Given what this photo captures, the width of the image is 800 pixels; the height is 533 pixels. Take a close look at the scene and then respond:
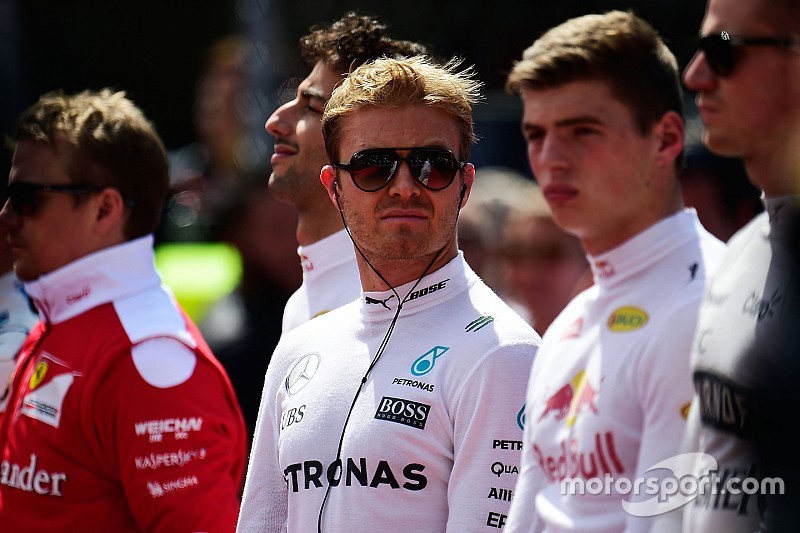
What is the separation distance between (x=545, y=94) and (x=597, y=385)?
653mm

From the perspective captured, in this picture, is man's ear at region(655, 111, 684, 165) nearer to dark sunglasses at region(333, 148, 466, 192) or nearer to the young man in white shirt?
the young man in white shirt

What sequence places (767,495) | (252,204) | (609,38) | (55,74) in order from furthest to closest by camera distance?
(55,74) < (252,204) < (609,38) < (767,495)

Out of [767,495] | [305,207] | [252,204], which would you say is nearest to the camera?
[767,495]

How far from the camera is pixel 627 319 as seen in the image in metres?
2.49

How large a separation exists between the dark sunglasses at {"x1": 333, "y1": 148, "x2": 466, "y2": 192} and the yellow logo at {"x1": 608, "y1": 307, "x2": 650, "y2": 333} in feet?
3.03

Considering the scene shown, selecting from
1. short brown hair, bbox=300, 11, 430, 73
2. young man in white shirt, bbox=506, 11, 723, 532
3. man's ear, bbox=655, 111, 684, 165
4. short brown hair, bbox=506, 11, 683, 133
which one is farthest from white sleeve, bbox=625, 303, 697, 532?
short brown hair, bbox=300, 11, 430, 73

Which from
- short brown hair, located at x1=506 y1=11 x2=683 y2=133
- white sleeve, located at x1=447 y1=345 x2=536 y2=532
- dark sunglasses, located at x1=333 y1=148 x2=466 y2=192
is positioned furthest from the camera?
dark sunglasses, located at x1=333 y1=148 x2=466 y2=192

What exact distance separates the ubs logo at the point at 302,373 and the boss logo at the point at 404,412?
35cm

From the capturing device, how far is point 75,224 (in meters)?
4.20

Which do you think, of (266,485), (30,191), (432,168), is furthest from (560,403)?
(30,191)

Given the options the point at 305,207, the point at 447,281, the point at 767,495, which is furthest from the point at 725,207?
the point at 767,495

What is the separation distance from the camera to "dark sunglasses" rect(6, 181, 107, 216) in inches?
165

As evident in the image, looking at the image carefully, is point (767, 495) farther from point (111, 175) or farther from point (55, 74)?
point (55, 74)

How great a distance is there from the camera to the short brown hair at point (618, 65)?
2.59m
